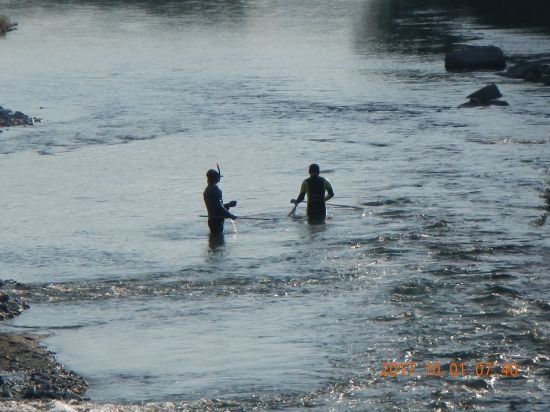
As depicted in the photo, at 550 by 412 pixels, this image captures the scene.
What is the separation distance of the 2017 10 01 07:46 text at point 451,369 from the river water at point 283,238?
40mm

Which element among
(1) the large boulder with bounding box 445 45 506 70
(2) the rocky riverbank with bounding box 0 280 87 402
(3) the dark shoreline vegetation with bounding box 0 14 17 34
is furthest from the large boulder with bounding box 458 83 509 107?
(3) the dark shoreline vegetation with bounding box 0 14 17 34

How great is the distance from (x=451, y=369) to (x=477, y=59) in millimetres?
39467

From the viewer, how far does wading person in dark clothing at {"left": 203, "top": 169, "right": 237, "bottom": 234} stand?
20.0 metres

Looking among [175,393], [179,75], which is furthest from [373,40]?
[175,393]

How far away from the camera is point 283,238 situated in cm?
2206

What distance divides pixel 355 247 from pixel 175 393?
8575 millimetres

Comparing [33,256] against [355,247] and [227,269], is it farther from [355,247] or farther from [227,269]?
[355,247]

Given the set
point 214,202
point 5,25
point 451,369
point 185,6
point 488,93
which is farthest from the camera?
point 185,6

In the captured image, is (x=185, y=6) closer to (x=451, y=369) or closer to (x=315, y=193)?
Answer: (x=315, y=193)

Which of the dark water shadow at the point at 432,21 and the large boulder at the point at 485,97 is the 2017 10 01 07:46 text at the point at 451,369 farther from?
the dark water shadow at the point at 432,21

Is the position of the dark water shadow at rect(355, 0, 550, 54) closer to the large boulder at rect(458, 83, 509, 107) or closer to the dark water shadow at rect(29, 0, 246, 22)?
the dark water shadow at rect(29, 0, 246, 22)

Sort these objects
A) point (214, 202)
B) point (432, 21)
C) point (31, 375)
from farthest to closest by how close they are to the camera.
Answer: point (432, 21)
point (214, 202)
point (31, 375)

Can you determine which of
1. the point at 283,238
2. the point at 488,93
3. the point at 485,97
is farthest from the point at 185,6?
the point at 283,238

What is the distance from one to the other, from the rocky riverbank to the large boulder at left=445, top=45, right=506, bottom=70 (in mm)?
39145
